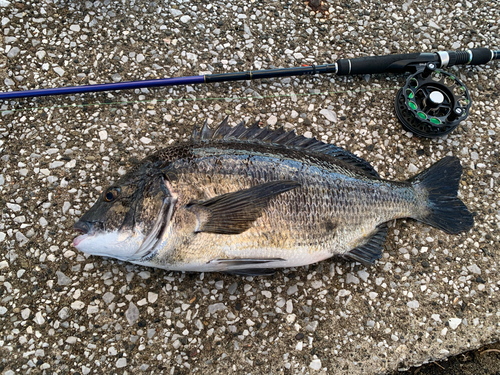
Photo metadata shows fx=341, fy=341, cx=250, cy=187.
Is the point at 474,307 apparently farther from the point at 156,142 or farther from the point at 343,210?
the point at 156,142

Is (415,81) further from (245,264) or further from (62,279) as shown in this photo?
(62,279)

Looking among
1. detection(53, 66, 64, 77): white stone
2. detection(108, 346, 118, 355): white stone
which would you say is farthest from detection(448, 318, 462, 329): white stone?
detection(53, 66, 64, 77): white stone

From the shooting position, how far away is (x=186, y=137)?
2928mm

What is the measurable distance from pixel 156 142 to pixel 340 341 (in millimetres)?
2151

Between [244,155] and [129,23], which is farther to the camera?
[129,23]

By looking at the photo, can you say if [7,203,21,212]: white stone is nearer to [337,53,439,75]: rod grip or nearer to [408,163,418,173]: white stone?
[337,53,439,75]: rod grip

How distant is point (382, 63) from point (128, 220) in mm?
2552

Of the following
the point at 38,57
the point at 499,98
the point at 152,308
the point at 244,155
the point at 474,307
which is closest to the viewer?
the point at 244,155

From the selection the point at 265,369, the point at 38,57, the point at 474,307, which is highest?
the point at 38,57

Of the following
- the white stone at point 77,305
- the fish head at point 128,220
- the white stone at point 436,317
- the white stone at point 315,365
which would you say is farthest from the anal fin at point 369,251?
the white stone at point 77,305

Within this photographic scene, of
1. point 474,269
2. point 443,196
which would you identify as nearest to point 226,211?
point 443,196

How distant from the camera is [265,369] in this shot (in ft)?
7.99

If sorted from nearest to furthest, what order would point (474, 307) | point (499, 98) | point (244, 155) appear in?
point (244, 155) → point (474, 307) → point (499, 98)

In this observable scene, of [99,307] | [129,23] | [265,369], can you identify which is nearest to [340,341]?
[265,369]
